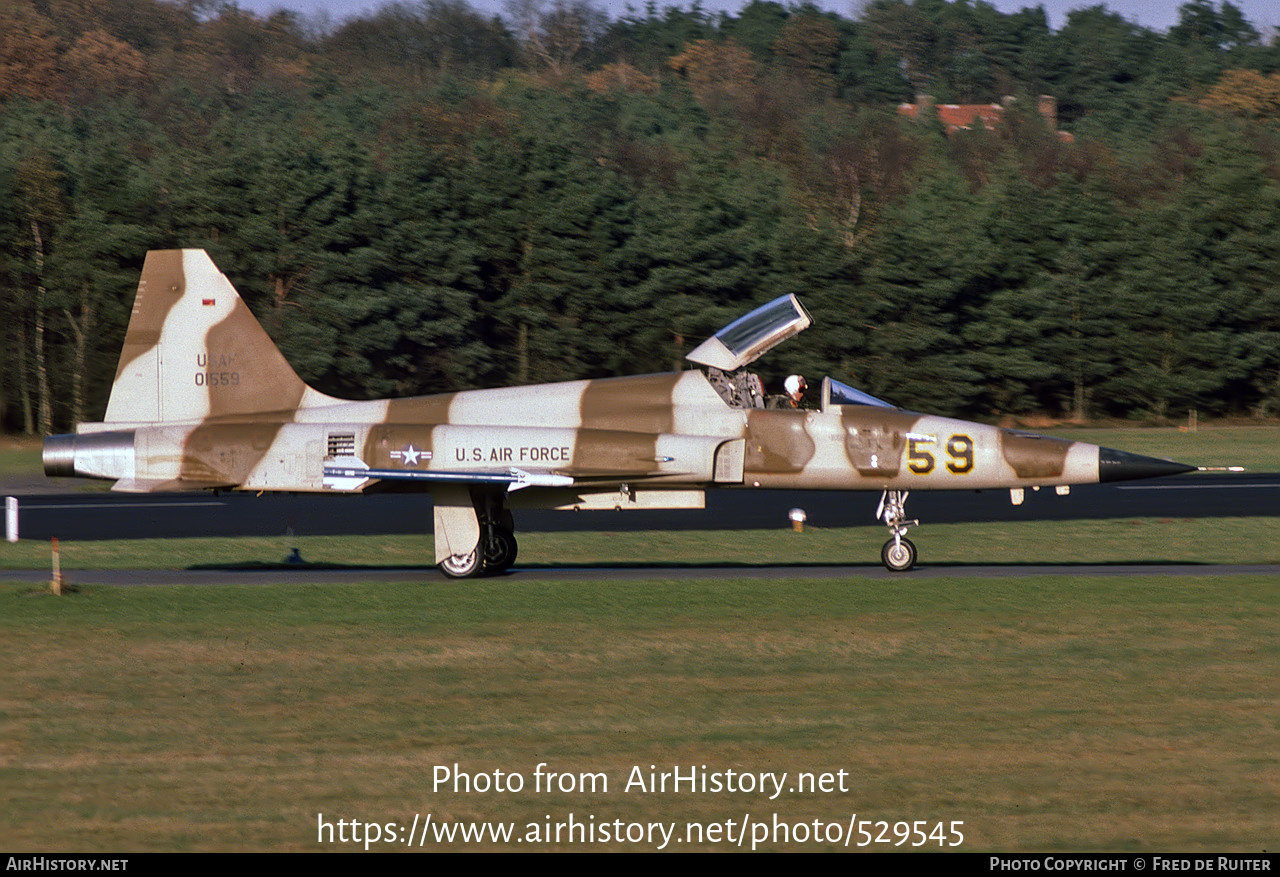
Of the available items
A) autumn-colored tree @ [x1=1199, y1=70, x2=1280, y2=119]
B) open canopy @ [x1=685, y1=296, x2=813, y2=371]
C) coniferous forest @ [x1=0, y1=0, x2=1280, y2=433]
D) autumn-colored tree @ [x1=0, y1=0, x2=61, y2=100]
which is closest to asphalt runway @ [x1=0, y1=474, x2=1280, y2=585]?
open canopy @ [x1=685, y1=296, x2=813, y2=371]

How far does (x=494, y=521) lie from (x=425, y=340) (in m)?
28.1

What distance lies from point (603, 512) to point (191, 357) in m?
11.5

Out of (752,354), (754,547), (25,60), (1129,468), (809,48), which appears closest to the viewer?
(1129,468)

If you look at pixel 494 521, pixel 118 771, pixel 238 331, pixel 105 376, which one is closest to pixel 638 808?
pixel 118 771

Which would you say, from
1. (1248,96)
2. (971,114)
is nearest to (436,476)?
(1248,96)

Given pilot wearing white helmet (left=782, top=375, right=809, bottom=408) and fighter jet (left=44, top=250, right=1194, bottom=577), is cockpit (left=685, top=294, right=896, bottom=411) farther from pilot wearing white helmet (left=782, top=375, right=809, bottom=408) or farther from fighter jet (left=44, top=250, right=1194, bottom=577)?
pilot wearing white helmet (left=782, top=375, right=809, bottom=408)

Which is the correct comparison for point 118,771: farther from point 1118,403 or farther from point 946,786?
point 1118,403

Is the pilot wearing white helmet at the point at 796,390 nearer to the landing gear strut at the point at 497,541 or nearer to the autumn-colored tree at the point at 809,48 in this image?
the landing gear strut at the point at 497,541

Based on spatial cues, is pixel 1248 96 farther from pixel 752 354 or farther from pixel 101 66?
pixel 752 354

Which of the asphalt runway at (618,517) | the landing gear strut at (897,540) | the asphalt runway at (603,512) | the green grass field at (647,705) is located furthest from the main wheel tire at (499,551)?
the asphalt runway at (603,512)

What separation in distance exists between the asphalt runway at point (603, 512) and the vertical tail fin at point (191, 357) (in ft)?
17.6

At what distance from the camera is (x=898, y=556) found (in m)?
16.8

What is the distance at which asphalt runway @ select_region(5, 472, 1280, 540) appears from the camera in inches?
944

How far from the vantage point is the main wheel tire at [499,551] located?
17.0m
